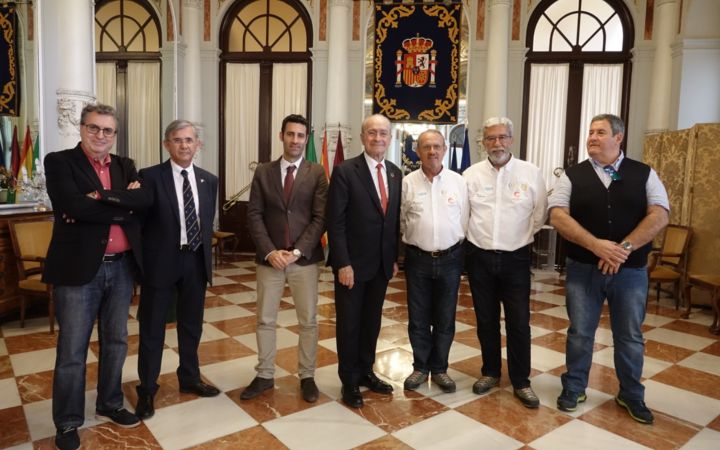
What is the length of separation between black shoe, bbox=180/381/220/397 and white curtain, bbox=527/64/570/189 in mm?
6609

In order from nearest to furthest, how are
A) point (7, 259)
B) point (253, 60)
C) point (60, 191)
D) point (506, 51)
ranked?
point (60, 191) < point (7, 259) < point (506, 51) < point (253, 60)

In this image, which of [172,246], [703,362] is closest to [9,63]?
[172,246]

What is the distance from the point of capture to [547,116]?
27.4 feet

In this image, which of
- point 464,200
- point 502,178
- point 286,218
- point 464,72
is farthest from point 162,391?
point 464,72

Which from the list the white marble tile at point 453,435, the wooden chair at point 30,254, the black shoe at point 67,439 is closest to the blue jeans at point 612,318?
the white marble tile at point 453,435

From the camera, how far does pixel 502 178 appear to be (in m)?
2.99

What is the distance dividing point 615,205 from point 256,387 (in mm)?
2198

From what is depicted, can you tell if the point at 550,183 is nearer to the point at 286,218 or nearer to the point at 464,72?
the point at 464,72

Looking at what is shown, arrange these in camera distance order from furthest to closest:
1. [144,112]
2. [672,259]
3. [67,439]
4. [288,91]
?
[144,112]
[288,91]
[672,259]
[67,439]

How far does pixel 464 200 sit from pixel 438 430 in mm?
1257

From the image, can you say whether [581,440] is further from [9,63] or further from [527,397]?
[9,63]

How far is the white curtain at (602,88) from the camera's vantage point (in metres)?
8.16

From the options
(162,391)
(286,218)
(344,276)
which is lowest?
(162,391)

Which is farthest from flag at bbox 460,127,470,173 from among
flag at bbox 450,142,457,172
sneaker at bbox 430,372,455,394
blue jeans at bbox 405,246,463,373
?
sneaker at bbox 430,372,455,394
